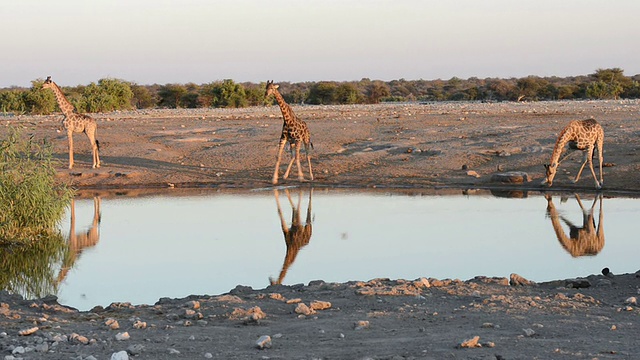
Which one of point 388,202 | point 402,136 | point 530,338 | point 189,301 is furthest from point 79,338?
point 402,136

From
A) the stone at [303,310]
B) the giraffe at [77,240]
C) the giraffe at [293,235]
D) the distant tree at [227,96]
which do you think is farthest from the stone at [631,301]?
the distant tree at [227,96]

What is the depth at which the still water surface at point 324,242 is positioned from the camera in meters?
11.9

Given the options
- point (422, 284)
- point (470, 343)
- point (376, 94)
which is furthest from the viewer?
point (376, 94)

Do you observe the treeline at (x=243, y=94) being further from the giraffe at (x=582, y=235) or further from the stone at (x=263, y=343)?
the stone at (x=263, y=343)

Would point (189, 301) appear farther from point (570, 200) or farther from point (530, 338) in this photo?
point (570, 200)

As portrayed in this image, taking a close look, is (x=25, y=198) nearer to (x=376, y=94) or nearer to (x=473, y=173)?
(x=473, y=173)

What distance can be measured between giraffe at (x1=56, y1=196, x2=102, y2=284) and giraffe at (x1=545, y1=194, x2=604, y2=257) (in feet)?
24.0

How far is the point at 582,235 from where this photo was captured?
584 inches

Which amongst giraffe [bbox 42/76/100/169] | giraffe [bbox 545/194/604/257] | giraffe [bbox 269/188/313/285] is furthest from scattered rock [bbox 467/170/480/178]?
giraffe [bbox 42/76/100/169]

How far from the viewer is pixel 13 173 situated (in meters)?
14.9

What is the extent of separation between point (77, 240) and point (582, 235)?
8340mm

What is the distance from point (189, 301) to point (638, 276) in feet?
16.7

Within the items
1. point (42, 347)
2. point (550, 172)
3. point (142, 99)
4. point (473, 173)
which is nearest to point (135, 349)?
point (42, 347)

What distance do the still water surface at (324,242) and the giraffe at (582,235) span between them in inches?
1.9
